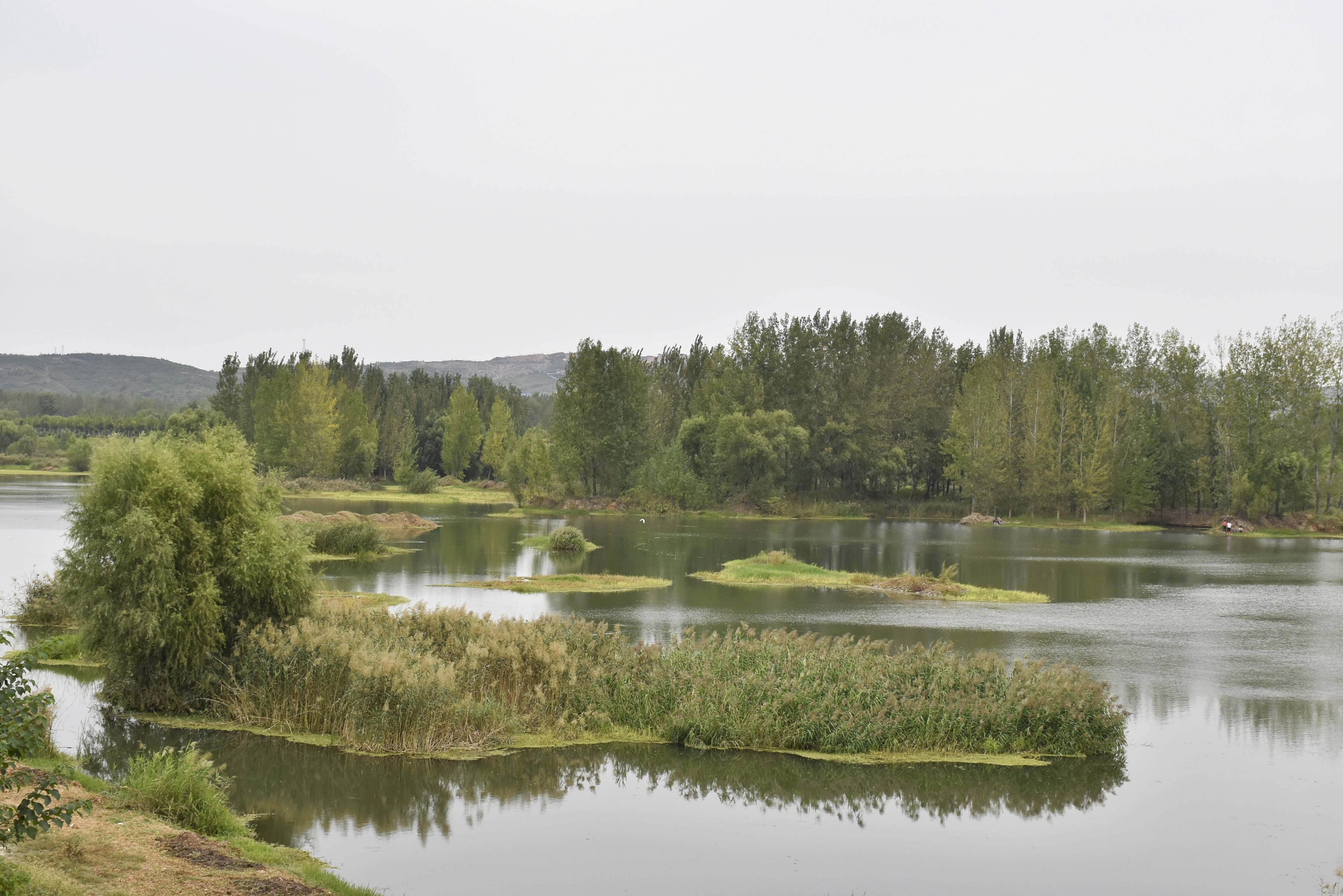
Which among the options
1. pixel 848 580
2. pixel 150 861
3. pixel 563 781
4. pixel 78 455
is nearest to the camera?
pixel 150 861

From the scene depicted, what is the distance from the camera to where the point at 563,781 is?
1573 cm

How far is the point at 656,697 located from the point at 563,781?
10.5 ft

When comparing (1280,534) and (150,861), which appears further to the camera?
(1280,534)

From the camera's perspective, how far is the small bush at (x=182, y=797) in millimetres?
11867

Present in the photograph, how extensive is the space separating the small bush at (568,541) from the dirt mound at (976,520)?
158 feet

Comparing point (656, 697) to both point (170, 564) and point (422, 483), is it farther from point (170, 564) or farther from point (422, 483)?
point (422, 483)

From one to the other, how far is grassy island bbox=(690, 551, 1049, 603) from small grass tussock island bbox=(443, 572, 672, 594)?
346 cm

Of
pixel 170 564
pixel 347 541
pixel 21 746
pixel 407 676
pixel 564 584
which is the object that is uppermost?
pixel 170 564

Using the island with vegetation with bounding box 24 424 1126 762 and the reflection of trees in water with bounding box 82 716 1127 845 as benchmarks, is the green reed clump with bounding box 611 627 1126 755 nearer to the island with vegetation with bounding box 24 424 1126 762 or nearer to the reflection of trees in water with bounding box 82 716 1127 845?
the island with vegetation with bounding box 24 424 1126 762

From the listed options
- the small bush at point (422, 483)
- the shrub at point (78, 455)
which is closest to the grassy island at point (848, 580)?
the small bush at point (422, 483)

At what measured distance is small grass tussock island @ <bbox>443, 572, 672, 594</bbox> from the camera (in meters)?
37.7

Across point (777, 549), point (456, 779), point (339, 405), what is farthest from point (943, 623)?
point (339, 405)

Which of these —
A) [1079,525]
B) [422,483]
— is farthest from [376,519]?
[1079,525]

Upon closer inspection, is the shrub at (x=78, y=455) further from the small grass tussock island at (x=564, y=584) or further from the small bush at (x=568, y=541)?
the small grass tussock island at (x=564, y=584)
